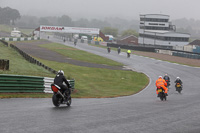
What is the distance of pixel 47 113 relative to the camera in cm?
1178

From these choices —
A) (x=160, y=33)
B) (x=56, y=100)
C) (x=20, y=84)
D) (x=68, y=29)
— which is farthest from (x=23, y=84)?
(x=160, y=33)

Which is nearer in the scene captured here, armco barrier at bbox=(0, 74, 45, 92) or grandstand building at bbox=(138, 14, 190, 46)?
armco barrier at bbox=(0, 74, 45, 92)

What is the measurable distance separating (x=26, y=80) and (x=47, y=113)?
6001 millimetres

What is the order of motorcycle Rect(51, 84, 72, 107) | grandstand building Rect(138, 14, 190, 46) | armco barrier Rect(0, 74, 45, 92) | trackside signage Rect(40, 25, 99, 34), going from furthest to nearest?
grandstand building Rect(138, 14, 190, 46) < trackside signage Rect(40, 25, 99, 34) < armco barrier Rect(0, 74, 45, 92) < motorcycle Rect(51, 84, 72, 107)

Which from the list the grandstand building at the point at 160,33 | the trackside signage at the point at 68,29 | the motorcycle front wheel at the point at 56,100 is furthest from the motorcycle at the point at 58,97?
the grandstand building at the point at 160,33

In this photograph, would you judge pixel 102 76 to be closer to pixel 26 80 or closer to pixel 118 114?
pixel 26 80

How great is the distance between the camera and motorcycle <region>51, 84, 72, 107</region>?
514 inches

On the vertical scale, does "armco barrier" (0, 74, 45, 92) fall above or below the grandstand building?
below

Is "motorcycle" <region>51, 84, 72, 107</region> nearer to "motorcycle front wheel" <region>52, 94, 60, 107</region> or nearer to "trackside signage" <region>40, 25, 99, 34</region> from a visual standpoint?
"motorcycle front wheel" <region>52, 94, 60, 107</region>

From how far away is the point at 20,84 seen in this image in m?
16.9

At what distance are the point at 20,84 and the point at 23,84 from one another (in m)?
0.22

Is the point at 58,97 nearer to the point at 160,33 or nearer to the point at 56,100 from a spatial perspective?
the point at 56,100

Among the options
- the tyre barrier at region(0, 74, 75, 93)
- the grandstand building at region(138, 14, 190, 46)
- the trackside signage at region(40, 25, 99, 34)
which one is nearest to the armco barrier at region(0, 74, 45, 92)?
the tyre barrier at region(0, 74, 75, 93)

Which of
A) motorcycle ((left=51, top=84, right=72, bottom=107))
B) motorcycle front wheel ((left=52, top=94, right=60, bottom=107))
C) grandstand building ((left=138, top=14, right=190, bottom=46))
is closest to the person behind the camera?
motorcycle ((left=51, top=84, right=72, bottom=107))
